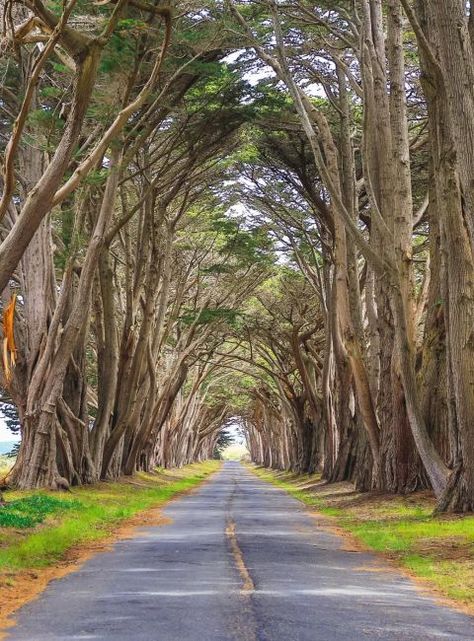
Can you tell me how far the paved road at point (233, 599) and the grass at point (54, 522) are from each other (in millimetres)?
630

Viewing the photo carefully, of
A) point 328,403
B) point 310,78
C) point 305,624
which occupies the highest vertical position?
point 310,78

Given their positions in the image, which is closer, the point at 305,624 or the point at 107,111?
the point at 305,624

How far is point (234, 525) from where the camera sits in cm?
1356

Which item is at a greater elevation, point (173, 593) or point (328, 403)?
point (328, 403)

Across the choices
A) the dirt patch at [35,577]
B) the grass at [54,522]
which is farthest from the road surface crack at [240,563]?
the grass at [54,522]

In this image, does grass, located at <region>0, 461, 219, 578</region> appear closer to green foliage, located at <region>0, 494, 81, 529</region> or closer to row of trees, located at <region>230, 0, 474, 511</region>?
green foliage, located at <region>0, 494, 81, 529</region>

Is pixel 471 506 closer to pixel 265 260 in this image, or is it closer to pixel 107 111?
pixel 107 111

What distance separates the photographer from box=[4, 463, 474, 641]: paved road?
543 centimetres

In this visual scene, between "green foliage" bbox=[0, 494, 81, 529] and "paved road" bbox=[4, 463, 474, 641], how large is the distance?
5.13 feet

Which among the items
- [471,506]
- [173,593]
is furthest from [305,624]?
[471,506]

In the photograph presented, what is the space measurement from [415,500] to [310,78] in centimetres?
1079

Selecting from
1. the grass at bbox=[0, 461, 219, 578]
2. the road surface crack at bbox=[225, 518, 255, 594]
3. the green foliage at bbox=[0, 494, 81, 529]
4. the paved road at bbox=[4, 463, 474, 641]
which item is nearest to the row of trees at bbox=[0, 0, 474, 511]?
the grass at bbox=[0, 461, 219, 578]

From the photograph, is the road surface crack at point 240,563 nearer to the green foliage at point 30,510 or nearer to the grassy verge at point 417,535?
the grassy verge at point 417,535

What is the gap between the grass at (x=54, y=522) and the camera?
9234 mm
